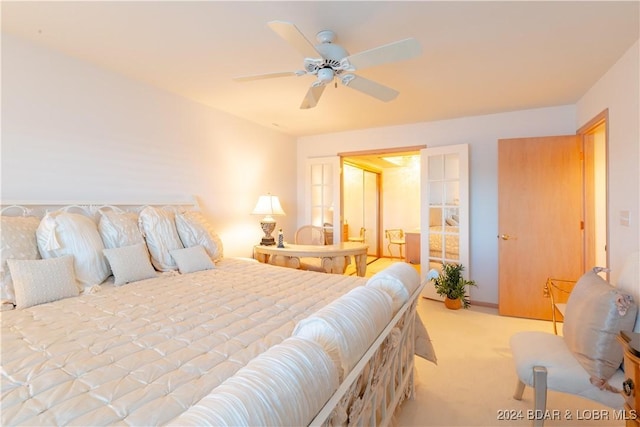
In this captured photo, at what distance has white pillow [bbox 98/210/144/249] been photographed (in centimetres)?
227

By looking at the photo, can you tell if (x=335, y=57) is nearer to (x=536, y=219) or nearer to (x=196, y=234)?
(x=196, y=234)

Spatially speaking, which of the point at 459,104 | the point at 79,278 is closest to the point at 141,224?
the point at 79,278

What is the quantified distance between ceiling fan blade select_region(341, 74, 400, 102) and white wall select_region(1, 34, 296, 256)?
1.99 metres

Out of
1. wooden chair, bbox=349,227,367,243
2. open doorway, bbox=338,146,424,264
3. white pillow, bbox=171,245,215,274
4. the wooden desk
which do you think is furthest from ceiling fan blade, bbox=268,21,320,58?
wooden chair, bbox=349,227,367,243

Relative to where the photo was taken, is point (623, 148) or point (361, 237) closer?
point (623, 148)

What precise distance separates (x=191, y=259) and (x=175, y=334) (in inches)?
53.0

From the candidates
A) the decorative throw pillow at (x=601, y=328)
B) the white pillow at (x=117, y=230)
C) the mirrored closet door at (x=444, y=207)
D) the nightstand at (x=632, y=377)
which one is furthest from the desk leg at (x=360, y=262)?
the nightstand at (x=632, y=377)

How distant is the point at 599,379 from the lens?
1.48 m

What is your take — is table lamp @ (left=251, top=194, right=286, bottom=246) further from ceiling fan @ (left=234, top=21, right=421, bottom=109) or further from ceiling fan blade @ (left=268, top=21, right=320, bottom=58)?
ceiling fan blade @ (left=268, top=21, right=320, bottom=58)

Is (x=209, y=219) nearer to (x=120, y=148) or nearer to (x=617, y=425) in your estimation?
(x=120, y=148)

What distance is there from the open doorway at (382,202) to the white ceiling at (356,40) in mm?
4185

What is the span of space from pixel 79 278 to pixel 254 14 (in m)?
2.00

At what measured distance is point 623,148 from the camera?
2.32 m

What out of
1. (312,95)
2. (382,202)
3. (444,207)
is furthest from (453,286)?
(382,202)
